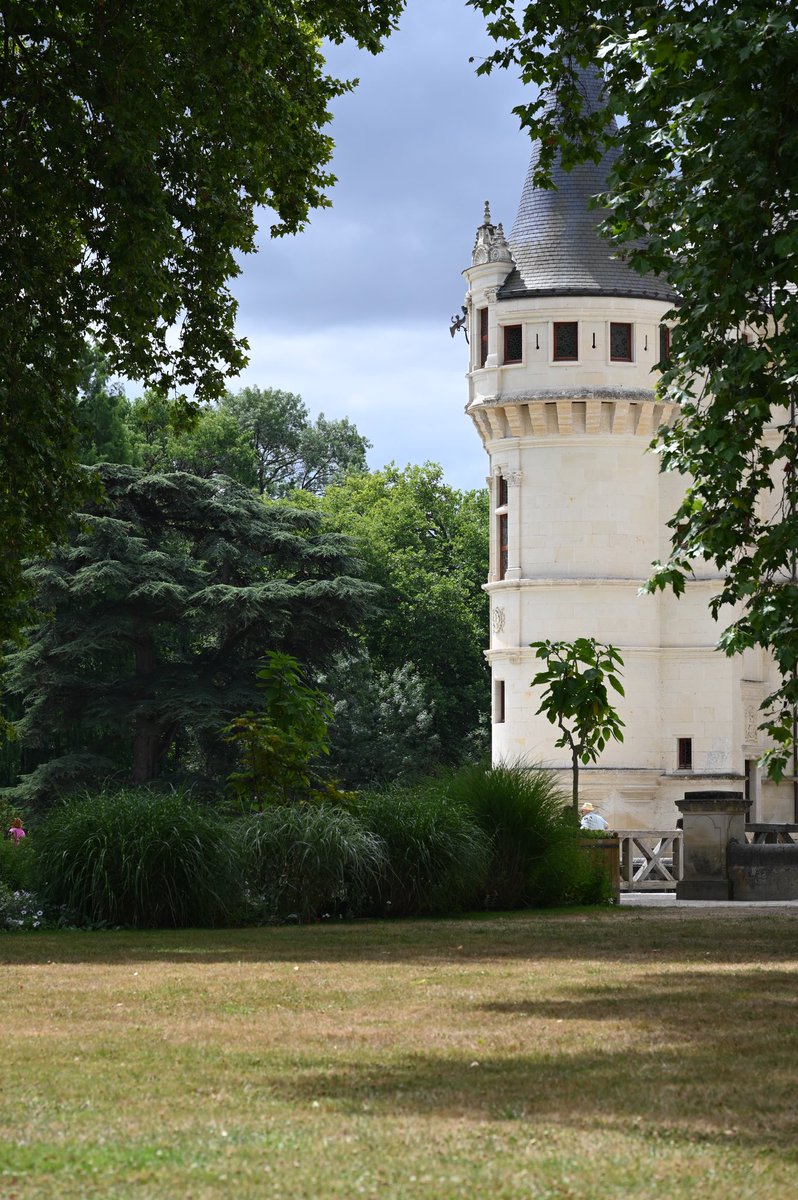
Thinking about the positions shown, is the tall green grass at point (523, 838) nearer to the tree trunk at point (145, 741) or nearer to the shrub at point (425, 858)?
the shrub at point (425, 858)

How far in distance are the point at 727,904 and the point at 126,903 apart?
831cm

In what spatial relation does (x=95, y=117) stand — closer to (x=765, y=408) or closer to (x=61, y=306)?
(x=61, y=306)

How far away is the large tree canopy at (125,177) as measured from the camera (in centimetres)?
1772

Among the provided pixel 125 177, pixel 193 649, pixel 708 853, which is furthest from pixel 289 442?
pixel 125 177

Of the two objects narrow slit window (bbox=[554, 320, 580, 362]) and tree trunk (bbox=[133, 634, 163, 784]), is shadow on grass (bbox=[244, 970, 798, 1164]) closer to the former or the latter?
narrow slit window (bbox=[554, 320, 580, 362])

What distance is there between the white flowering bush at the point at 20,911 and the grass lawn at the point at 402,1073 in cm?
361

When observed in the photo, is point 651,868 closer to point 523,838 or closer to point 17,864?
point 523,838

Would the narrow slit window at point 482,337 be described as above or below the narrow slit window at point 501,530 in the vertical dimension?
above

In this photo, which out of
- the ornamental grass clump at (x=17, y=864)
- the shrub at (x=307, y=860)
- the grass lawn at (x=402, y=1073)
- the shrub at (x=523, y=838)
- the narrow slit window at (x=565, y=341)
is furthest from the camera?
the narrow slit window at (x=565, y=341)

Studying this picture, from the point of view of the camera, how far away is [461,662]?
60719mm

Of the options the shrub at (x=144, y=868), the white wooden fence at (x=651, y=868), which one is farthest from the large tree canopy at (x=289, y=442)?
the shrub at (x=144, y=868)

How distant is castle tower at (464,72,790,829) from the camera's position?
150ft

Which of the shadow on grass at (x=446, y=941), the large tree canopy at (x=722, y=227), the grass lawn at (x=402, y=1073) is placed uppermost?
the large tree canopy at (x=722, y=227)

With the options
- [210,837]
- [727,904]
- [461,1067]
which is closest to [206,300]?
[210,837]
